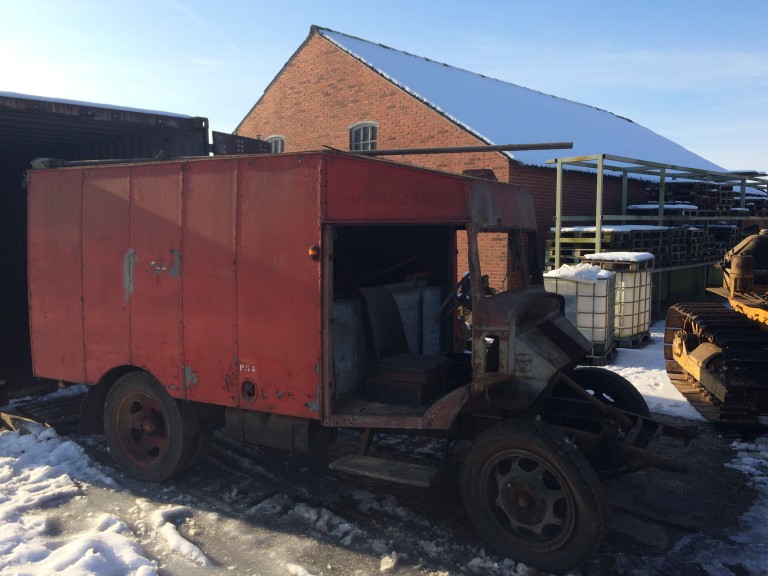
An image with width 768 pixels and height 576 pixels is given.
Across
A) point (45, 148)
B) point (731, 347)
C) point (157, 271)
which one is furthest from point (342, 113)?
point (157, 271)

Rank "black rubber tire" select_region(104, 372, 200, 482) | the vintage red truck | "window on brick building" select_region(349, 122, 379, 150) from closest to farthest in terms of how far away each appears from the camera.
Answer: the vintage red truck → "black rubber tire" select_region(104, 372, 200, 482) → "window on brick building" select_region(349, 122, 379, 150)

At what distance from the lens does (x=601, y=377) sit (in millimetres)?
5961

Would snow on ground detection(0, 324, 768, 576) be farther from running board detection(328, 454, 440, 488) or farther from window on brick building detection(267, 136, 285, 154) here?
window on brick building detection(267, 136, 285, 154)

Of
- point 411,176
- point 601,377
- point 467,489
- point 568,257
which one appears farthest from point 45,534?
point 568,257

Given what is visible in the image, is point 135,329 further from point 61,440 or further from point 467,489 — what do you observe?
point 467,489

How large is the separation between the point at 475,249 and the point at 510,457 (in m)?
1.56

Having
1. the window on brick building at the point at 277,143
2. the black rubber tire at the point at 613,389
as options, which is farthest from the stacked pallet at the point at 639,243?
the window on brick building at the point at 277,143

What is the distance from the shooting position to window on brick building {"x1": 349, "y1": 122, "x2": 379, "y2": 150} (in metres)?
18.8

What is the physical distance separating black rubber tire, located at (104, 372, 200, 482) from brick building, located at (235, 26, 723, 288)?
11.4m

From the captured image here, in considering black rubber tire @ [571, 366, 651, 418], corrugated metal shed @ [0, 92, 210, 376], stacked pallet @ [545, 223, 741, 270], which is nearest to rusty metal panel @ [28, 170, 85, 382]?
corrugated metal shed @ [0, 92, 210, 376]

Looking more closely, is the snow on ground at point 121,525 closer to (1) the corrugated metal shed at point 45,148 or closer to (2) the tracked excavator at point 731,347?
(2) the tracked excavator at point 731,347

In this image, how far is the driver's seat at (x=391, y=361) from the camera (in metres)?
5.18

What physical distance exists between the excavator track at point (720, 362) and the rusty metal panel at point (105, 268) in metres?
6.65

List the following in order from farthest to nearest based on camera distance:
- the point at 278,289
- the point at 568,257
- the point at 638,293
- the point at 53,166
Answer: the point at 568,257 < the point at 638,293 < the point at 53,166 < the point at 278,289
